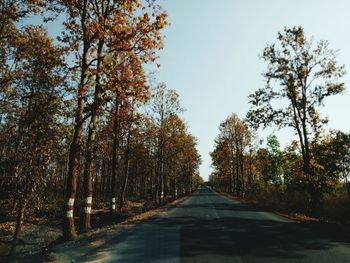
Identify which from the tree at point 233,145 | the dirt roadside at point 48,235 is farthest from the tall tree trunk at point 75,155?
the tree at point 233,145

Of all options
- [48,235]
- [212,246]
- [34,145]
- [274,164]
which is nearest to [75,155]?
[34,145]

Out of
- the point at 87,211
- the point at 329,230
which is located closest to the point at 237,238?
the point at 329,230

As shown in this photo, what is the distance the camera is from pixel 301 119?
83.1 feet

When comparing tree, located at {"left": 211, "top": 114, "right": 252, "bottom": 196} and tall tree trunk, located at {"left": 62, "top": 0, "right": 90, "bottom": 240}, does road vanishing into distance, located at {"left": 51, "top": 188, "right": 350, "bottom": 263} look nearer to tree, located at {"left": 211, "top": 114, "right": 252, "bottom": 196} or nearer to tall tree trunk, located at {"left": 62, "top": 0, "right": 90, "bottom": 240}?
tall tree trunk, located at {"left": 62, "top": 0, "right": 90, "bottom": 240}

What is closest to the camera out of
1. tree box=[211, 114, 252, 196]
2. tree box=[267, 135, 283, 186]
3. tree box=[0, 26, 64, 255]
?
tree box=[0, 26, 64, 255]

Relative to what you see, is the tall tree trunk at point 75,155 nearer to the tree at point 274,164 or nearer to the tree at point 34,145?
the tree at point 34,145

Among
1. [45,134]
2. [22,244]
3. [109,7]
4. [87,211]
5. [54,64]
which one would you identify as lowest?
[22,244]

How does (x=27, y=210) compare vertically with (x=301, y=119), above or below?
below

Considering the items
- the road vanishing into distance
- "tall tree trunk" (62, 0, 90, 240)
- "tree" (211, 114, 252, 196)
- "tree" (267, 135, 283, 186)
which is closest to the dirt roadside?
"tall tree trunk" (62, 0, 90, 240)

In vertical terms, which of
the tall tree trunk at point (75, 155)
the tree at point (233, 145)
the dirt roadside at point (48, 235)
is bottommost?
the dirt roadside at point (48, 235)

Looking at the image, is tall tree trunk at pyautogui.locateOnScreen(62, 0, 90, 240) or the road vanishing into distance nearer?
the road vanishing into distance

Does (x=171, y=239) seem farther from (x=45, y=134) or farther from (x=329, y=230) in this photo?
(x=329, y=230)

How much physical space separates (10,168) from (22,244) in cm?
899

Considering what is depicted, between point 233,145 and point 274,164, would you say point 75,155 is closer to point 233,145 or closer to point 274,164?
point 233,145
